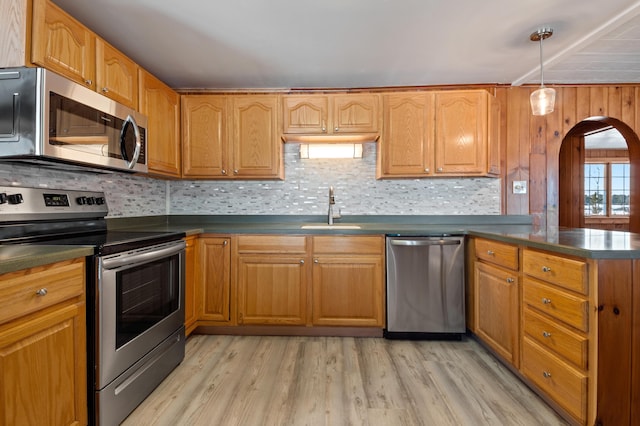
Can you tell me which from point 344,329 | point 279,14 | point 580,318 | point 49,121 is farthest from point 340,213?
point 49,121

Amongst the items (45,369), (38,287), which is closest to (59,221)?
(38,287)

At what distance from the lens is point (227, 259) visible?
8.45 feet

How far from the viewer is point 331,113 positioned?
285 cm

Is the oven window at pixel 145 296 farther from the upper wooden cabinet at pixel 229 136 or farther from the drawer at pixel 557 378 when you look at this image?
the drawer at pixel 557 378

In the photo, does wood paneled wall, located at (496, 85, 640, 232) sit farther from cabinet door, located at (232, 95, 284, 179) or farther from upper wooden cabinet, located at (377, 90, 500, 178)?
cabinet door, located at (232, 95, 284, 179)

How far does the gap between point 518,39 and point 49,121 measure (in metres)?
2.78

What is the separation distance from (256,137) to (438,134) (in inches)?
62.7

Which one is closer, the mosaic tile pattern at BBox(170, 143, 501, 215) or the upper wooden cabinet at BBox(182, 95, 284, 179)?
the upper wooden cabinet at BBox(182, 95, 284, 179)

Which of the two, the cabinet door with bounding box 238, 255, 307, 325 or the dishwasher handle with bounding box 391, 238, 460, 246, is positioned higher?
the dishwasher handle with bounding box 391, 238, 460, 246

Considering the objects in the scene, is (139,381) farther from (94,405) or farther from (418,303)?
(418,303)

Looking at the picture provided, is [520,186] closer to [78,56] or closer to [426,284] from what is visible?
[426,284]

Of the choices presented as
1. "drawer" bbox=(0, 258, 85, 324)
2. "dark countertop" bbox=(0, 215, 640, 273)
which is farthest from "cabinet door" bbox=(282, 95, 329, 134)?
"drawer" bbox=(0, 258, 85, 324)

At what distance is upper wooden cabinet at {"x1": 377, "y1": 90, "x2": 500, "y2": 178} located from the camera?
9.14 feet

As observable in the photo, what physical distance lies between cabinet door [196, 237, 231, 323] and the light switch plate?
8.66ft
